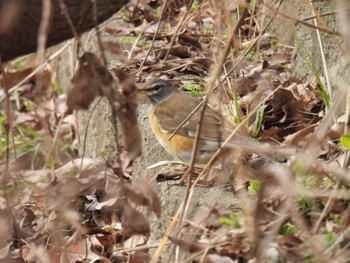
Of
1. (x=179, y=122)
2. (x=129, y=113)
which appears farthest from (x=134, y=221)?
(x=179, y=122)

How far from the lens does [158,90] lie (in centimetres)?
639

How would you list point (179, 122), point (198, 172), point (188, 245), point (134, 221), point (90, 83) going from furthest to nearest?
1. point (179, 122)
2. point (198, 172)
3. point (188, 245)
4. point (134, 221)
5. point (90, 83)

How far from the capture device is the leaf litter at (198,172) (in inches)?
138

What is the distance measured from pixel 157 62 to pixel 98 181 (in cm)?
165

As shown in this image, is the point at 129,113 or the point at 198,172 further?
the point at 198,172

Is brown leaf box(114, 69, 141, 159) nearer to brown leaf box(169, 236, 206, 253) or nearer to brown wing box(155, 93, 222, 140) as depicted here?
brown leaf box(169, 236, 206, 253)

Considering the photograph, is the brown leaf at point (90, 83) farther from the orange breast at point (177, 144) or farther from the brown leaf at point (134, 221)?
the orange breast at point (177, 144)

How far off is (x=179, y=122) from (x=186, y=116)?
8 cm

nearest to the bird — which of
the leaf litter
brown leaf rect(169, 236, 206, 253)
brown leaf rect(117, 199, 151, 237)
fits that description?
the leaf litter

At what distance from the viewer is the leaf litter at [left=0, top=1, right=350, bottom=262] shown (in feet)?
11.5

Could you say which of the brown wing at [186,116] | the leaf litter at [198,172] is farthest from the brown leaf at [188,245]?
the brown wing at [186,116]

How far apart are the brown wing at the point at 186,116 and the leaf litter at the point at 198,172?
0.43ft

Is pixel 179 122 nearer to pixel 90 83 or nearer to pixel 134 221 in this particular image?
pixel 134 221

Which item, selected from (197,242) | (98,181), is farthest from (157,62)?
(197,242)
